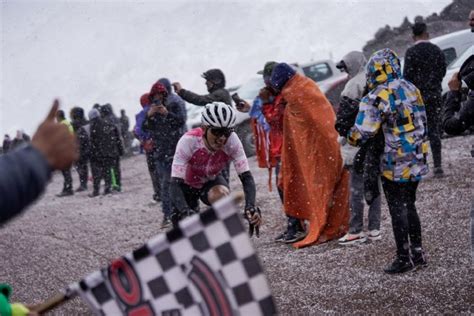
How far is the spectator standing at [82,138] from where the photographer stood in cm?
1525

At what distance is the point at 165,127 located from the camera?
9.53 meters

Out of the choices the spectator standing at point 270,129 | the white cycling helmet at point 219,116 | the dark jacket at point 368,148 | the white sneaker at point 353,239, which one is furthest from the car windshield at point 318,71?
the white cycling helmet at point 219,116

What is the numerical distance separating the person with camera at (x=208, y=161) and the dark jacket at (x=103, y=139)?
9.01 meters

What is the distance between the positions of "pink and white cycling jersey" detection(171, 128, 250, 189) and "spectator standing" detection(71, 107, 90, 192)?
9133 mm

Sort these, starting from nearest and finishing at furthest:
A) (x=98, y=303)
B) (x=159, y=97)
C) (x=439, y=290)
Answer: (x=98, y=303) → (x=439, y=290) → (x=159, y=97)

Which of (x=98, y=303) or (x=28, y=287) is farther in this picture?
(x=28, y=287)

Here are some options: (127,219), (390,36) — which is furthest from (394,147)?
(390,36)

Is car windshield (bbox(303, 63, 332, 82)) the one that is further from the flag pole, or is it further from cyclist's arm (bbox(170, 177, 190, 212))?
the flag pole

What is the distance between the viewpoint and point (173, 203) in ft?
18.2

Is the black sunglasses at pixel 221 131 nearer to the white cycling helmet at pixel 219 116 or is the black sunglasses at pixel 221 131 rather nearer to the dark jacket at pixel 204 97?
the white cycling helmet at pixel 219 116

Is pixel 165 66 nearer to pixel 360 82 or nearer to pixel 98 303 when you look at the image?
pixel 360 82

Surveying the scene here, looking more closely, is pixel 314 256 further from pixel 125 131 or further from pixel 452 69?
pixel 125 131

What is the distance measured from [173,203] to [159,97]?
159 inches

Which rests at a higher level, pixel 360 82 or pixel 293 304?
pixel 360 82
